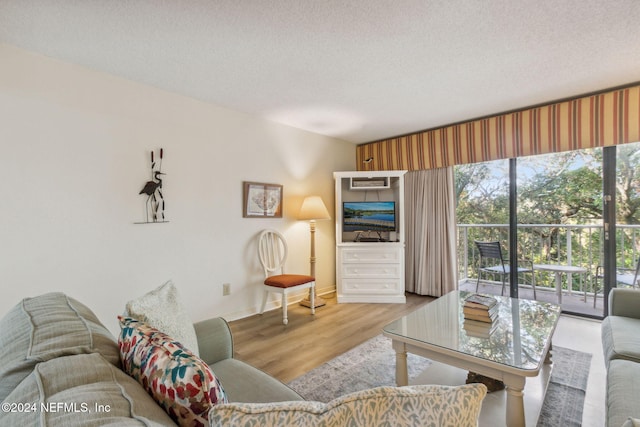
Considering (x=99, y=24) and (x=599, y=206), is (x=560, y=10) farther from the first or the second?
(x=99, y=24)

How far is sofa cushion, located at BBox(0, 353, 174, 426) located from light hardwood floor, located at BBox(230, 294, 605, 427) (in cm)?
162

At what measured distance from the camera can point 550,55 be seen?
7.56 feet

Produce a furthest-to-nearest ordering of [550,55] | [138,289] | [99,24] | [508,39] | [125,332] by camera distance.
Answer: [138,289] → [550,55] → [508,39] → [99,24] → [125,332]

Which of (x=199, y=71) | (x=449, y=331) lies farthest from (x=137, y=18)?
(x=449, y=331)

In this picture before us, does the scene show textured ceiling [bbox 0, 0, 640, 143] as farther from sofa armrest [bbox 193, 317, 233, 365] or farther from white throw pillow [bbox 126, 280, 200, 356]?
sofa armrest [bbox 193, 317, 233, 365]

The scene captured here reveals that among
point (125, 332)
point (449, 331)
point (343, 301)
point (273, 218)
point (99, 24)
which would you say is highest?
point (99, 24)

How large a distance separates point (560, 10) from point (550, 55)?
0.61 m

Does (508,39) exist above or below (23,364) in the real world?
above

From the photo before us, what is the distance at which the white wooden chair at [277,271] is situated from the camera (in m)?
3.32

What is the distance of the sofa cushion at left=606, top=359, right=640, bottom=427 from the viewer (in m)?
1.15

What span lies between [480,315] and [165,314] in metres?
1.88

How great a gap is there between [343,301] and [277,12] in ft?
10.9

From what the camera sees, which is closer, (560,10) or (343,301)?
(560,10)

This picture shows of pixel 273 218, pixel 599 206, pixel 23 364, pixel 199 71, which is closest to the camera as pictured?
pixel 23 364
